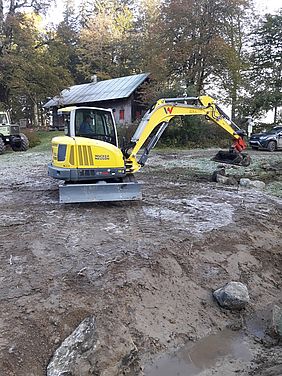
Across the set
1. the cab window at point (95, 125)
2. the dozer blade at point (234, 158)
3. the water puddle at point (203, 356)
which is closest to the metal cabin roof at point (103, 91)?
the dozer blade at point (234, 158)

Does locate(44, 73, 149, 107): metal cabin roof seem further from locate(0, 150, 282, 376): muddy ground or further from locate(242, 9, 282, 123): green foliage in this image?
locate(0, 150, 282, 376): muddy ground

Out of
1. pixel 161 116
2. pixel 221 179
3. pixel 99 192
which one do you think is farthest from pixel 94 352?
pixel 221 179

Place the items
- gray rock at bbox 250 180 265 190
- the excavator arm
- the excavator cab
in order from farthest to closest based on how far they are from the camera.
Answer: gray rock at bbox 250 180 265 190, the excavator arm, the excavator cab

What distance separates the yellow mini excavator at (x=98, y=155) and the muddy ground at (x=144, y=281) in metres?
0.41

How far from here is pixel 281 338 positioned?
4.16 metres

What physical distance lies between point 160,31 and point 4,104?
13329 mm

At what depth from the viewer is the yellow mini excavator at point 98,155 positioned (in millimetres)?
7438

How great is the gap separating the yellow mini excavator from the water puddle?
407 centimetres

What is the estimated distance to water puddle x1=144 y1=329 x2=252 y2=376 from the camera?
375cm

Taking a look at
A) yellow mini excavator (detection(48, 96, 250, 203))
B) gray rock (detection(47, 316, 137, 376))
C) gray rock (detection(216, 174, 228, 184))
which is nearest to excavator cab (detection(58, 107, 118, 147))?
yellow mini excavator (detection(48, 96, 250, 203))

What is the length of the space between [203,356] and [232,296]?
95 centimetres

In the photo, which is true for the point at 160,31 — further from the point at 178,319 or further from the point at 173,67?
the point at 178,319

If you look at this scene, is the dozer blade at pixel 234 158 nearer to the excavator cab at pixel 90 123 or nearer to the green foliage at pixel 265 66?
the excavator cab at pixel 90 123

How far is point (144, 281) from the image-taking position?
15.5ft
